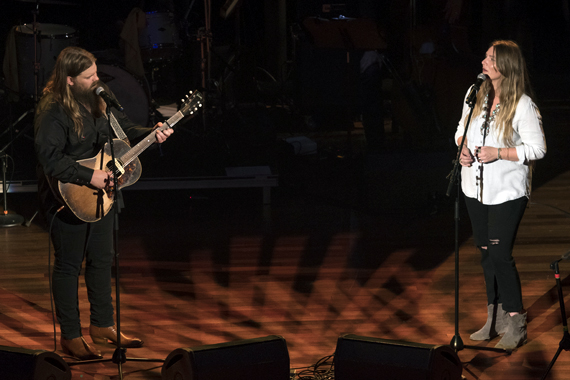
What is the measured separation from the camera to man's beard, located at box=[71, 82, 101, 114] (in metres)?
3.62

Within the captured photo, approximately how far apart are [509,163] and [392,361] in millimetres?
1277

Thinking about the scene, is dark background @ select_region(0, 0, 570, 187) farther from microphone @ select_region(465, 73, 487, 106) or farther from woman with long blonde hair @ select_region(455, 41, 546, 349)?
microphone @ select_region(465, 73, 487, 106)

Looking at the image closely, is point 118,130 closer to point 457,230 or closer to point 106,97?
point 106,97

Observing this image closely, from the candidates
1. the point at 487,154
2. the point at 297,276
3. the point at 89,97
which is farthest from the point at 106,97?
the point at 297,276

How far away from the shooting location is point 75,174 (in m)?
3.55

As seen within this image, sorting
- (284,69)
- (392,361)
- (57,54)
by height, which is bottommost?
(392,361)

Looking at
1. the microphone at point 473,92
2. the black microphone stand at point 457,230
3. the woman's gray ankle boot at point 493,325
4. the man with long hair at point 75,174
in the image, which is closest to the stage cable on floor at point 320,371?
the black microphone stand at point 457,230

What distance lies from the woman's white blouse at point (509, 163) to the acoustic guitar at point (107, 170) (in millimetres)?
1528

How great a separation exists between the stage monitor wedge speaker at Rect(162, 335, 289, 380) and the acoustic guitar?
39.1 inches

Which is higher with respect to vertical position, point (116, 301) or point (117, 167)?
point (117, 167)

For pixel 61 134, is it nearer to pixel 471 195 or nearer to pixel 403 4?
pixel 471 195

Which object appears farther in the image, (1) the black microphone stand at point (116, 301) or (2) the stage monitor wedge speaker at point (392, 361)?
(1) the black microphone stand at point (116, 301)

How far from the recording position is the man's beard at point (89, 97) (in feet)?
11.9

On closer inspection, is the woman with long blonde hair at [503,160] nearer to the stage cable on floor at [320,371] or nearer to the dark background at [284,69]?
the stage cable on floor at [320,371]
